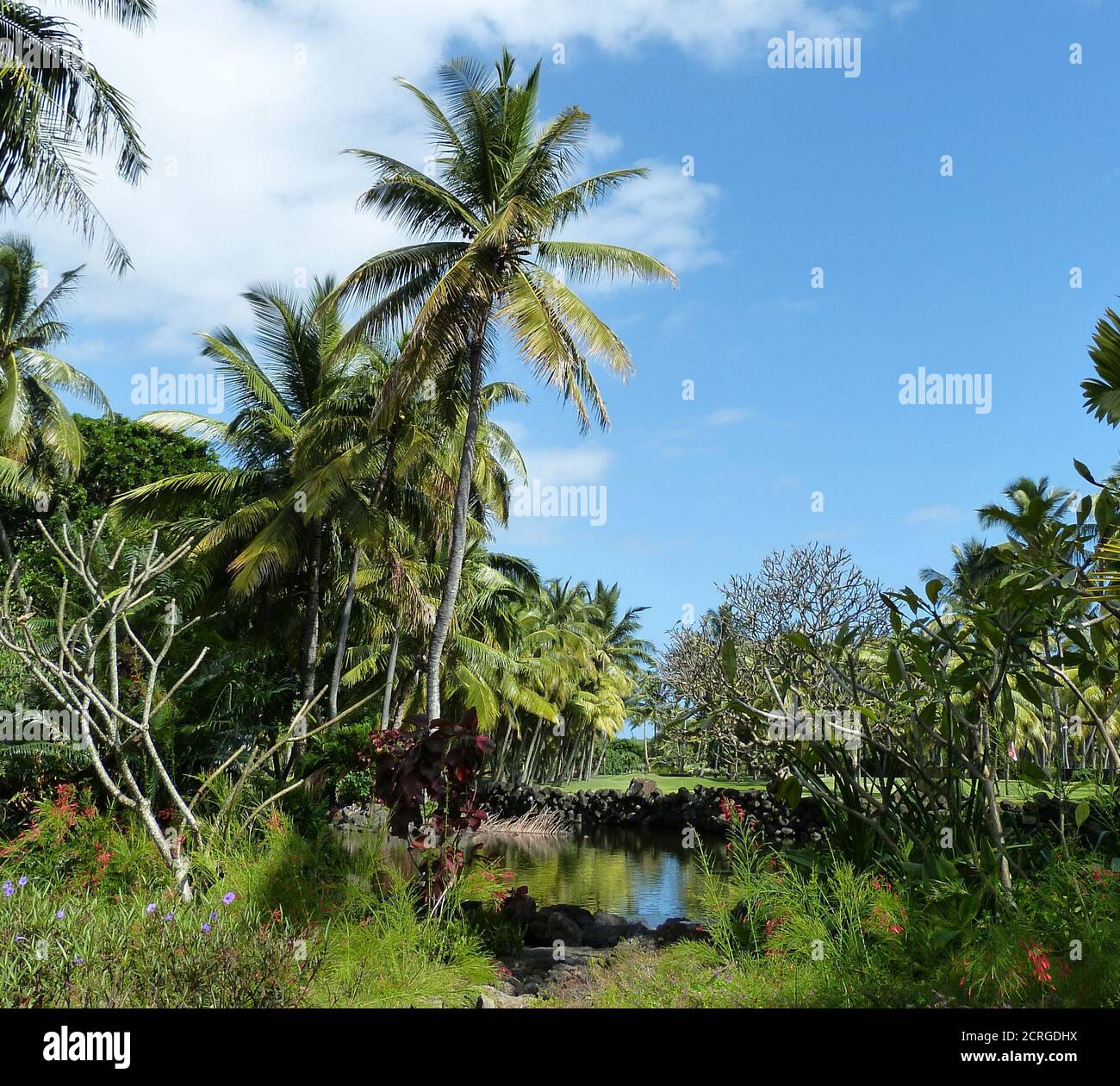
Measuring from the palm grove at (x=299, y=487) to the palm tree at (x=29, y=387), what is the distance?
0.28 ft

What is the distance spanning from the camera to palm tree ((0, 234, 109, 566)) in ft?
86.3

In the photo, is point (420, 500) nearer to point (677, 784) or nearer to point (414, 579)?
point (414, 579)

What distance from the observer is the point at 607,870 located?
708 inches

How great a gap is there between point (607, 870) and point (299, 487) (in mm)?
11097

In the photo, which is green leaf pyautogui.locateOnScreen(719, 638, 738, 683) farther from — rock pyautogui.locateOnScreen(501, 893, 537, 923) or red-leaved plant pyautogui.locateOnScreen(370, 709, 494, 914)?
rock pyautogui.locateOnScreen(501, 893, 537, 923)

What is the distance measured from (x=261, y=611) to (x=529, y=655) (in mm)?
16710

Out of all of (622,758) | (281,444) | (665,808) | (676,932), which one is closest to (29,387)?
(281,444)

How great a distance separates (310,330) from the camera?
79.8 feet

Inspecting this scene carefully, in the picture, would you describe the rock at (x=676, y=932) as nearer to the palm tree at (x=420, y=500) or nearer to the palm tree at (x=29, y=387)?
the palm tree at (x=420, y=500)

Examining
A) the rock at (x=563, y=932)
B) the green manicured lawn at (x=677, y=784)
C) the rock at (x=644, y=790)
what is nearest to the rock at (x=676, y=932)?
the rock at (x=563, y=932)

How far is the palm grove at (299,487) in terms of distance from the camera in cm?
1116
